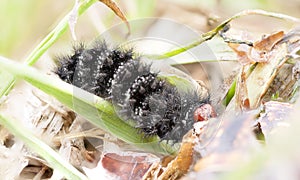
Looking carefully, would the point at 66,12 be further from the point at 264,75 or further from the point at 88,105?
the point at 264,75

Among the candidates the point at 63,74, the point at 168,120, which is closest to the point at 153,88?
the point at 168,120

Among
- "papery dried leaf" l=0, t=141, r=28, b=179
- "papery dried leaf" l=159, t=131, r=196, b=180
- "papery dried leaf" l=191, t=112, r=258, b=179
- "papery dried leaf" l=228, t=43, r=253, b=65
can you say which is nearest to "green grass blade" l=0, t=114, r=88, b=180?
"papery dried leaf" l=0, t=141, r=28, b=179

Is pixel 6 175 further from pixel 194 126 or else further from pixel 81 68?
pixel 194 126

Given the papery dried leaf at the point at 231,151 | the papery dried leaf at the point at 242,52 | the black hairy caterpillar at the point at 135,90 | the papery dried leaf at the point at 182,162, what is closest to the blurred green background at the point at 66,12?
the black hairy caterpillar at the point at 135,90

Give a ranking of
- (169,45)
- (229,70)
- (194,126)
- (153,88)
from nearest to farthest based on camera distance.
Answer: (194,126)
(153,88)
(229,70)
(169,45)

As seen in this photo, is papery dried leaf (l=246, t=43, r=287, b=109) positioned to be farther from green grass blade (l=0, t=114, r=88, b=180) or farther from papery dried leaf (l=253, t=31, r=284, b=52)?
green grass blade (l=0, t=114, r=88, b=180)

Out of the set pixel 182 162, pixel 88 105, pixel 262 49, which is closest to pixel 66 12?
pixel 88 105
